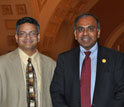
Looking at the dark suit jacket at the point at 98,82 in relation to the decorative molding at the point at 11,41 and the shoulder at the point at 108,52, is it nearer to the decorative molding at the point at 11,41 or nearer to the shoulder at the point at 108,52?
the shoulder at the point at 108,52

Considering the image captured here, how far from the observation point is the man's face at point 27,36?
3.05m

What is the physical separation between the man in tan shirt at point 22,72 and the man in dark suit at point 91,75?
8.7 inches

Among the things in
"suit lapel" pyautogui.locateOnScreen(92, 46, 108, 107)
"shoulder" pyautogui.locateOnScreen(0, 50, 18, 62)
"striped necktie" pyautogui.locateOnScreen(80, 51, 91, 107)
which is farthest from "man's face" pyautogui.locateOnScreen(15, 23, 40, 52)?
"suit lapel" pyautogui.locateOnScreen(92, 46, 108, 107)

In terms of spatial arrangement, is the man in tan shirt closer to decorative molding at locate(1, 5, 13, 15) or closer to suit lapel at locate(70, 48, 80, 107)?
suit lapel at locate(70, 48, 80, 107)

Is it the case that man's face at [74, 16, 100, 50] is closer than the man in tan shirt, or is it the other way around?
man's face at [74, 16, 100, 50]

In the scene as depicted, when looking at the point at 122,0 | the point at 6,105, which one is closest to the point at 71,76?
the point at 6,105

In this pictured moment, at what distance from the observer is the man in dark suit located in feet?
9.32

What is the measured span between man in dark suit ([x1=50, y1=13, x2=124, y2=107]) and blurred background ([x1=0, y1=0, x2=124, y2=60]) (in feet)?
15.8

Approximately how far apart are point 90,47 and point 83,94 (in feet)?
1.57

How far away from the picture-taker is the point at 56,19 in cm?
874

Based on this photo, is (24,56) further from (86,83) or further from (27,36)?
(86,83)

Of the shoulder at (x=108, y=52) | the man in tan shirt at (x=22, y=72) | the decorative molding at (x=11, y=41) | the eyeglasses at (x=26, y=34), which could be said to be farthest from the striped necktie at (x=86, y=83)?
the decorative molding at (x=11, y=41)

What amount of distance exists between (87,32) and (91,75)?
1.39 feet

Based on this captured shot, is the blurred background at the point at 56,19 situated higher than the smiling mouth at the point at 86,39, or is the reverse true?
the blurred background at the point at 56,19
